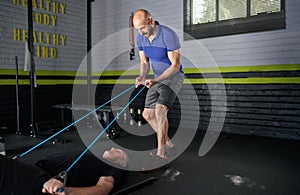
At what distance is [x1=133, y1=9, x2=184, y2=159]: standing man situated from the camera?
8.13 ft

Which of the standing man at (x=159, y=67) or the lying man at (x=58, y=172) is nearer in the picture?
the lying man at (x=58, y=172)

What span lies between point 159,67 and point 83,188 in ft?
4.92

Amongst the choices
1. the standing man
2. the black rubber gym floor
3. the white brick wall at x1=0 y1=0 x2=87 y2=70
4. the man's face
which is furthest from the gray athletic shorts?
the white brick wall at x1=0 y1=0 x2=87 y2=70

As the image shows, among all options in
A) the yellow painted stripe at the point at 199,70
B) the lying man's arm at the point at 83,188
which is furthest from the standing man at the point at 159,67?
the yellow painted stripe at the point at 199,70

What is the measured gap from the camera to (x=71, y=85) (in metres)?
5.26

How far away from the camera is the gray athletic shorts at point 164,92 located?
2616 millimetres

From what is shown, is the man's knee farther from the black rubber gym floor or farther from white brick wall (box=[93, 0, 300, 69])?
white brick wall (box=[93, 0, 300, 69])

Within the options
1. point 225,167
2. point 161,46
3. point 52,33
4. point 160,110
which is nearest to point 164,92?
point 160,110

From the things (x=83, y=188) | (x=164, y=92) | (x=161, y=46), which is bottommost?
(x=83, y=188)

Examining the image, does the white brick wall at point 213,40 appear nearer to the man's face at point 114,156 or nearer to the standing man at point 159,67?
the standing man at point 159,67

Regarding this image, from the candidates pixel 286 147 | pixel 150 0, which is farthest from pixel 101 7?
pixel 286 147

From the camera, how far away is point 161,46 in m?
2.53

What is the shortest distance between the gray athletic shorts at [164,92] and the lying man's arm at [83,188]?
1.12m

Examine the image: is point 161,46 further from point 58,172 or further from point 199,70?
point 199,70
